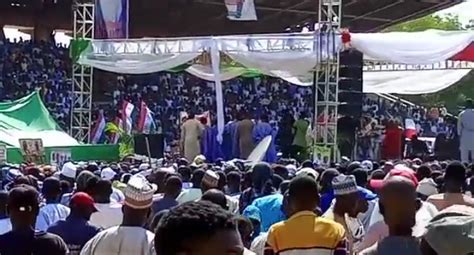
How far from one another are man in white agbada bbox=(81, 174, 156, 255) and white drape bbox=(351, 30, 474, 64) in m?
12.5

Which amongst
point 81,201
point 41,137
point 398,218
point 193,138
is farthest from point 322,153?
point 398,218

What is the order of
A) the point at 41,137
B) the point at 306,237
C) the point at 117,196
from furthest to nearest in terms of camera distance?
the point at 41,137 → the point at 117,196 → the point at 306,237

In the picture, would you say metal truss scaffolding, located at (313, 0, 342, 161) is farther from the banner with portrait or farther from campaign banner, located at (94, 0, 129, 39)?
campaign banner, located at (94, 0, 129, 39)

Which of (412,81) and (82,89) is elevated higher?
(412,81)

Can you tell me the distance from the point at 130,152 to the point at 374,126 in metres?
5.72

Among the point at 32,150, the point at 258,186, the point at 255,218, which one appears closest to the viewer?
the point at 255,218

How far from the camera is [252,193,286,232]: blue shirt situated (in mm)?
6945

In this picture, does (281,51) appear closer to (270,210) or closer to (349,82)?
(349,82)

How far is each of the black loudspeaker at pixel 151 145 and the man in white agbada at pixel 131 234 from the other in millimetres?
14918

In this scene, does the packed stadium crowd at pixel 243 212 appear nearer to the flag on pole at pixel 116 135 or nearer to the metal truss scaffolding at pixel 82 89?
the flag on pole at pixel 116 135

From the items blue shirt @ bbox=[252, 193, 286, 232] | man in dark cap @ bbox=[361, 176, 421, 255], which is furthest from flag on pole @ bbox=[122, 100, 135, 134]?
man in dark cap @ bbox=[361, 176, 421, 255]

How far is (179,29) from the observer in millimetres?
37594

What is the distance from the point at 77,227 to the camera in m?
5.98

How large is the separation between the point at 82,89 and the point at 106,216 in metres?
15.3
